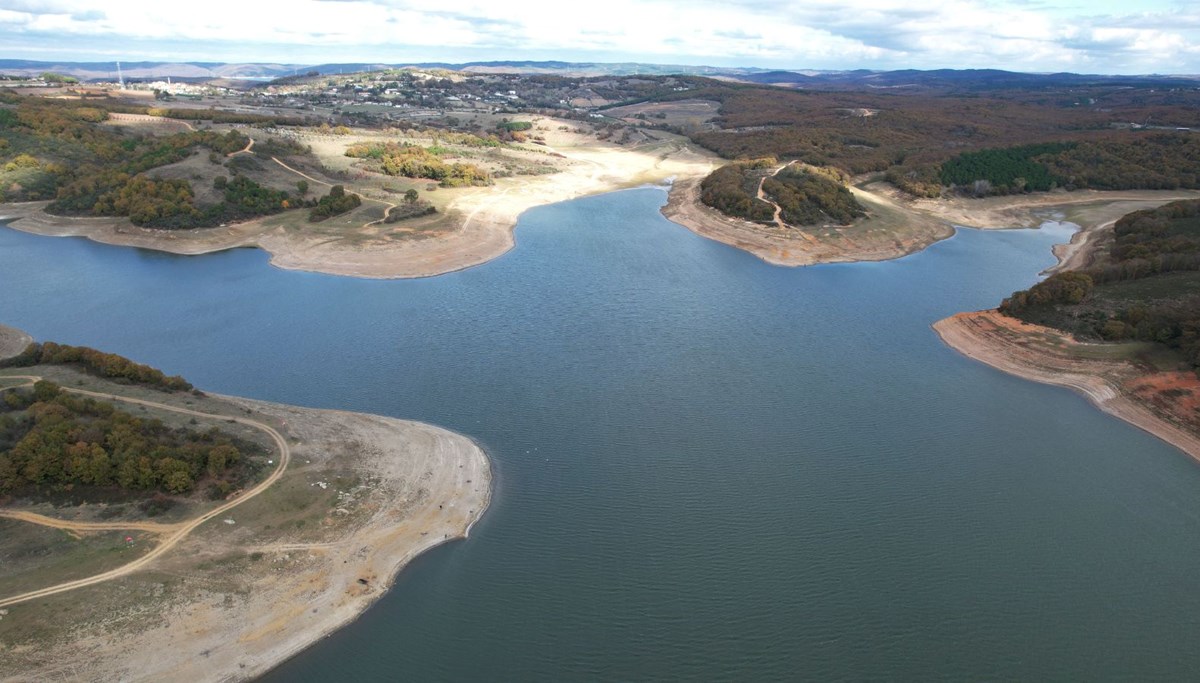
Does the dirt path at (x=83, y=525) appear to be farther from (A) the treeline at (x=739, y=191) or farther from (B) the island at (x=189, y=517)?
(A) the treeline at (x=739, y=191)

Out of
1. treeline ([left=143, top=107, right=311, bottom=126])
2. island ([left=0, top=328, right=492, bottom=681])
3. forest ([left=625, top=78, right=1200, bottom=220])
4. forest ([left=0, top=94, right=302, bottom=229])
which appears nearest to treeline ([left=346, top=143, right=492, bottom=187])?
forest ([left=0, top=94, right=302, bottom=229])

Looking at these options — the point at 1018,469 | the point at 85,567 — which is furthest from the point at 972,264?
the point at 85,567

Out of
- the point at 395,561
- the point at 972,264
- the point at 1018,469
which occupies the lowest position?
the point at 395,561

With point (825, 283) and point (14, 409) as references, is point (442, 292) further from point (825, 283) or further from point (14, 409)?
point (825, 283)

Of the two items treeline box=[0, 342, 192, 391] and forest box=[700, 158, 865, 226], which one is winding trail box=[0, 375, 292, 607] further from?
forest box=[700, 158, 865, 226]

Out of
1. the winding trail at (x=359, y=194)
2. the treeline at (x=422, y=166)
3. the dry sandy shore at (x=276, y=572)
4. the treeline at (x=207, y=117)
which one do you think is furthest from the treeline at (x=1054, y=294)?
the treeline at (x=207, y=117)

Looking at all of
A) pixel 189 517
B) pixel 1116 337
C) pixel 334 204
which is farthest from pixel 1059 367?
pixel 334 204
